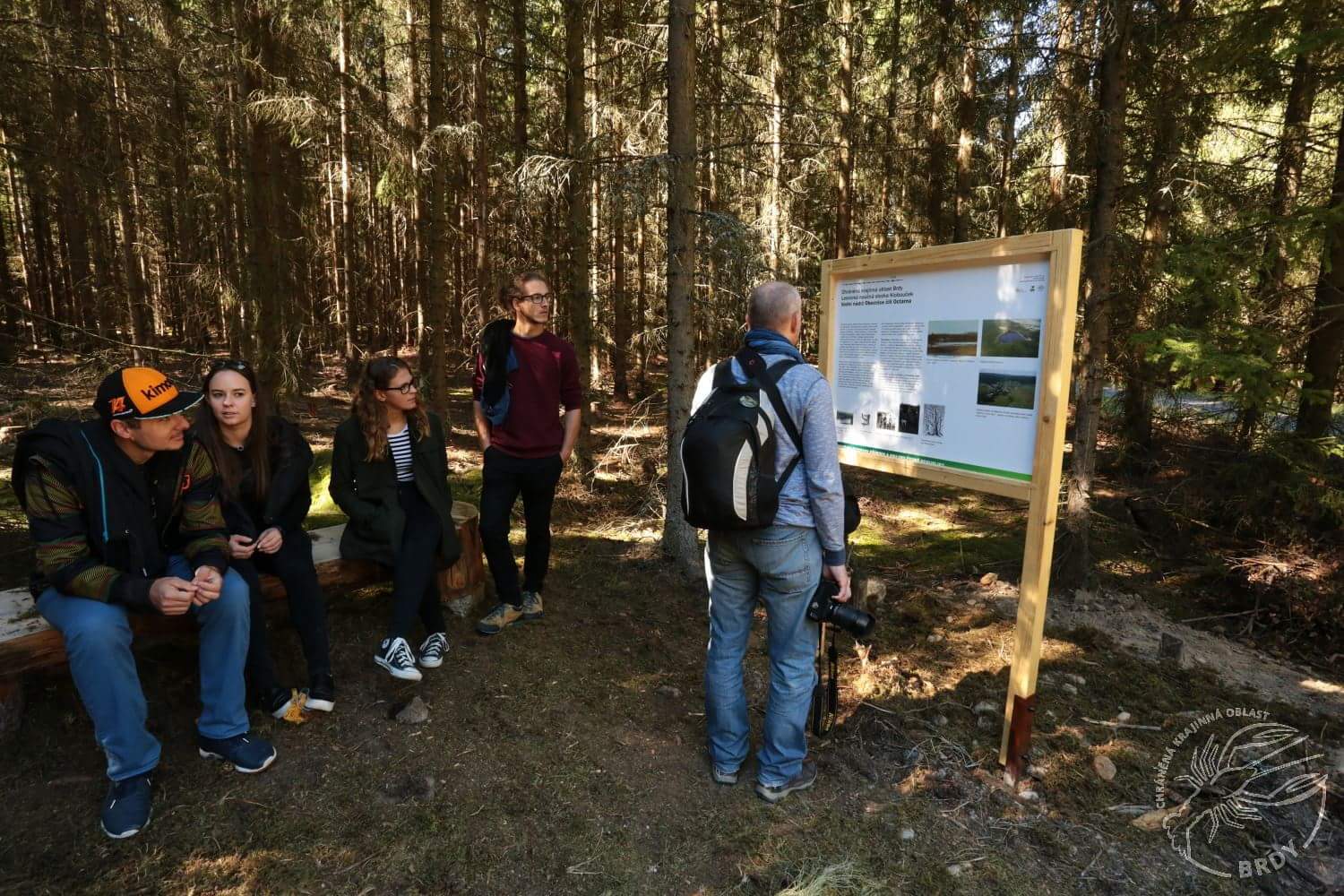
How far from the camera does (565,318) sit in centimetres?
1165

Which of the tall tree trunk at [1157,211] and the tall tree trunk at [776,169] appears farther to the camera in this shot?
the tall tree trunk at [776,169]

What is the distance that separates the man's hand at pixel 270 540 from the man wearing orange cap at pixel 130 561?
177mm

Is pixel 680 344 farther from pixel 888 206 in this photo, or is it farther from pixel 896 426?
pixel 888 206

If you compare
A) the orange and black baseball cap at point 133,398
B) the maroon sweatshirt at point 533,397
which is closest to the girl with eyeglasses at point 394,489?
the maroon sweatshirt at point 533,397

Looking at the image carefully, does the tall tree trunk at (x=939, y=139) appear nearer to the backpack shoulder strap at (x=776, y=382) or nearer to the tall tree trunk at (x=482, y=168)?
the tall tree trunk at (x=482, y=168)

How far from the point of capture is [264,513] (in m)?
3.52

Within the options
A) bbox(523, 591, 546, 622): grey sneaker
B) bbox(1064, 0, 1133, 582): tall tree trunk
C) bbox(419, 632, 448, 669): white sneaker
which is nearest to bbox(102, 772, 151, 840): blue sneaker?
bbox(419, 632, 448, 669): white sneaker

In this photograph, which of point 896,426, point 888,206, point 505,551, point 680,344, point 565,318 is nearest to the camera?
point 896,426

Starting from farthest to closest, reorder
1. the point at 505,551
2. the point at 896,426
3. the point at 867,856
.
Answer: the point at 505,551 < the point at 896,426 < the point at 867,856

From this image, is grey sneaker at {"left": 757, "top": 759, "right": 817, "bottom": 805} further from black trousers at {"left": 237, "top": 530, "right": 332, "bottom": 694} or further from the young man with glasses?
black trousers at {"left": 237, "top": 530, "right": 332, "bottom": 694}

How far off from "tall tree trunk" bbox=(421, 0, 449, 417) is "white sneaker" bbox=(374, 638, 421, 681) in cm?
593

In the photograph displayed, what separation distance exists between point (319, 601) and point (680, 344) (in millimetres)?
3013

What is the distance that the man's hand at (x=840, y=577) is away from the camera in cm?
304

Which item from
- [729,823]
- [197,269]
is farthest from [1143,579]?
[197,269]
